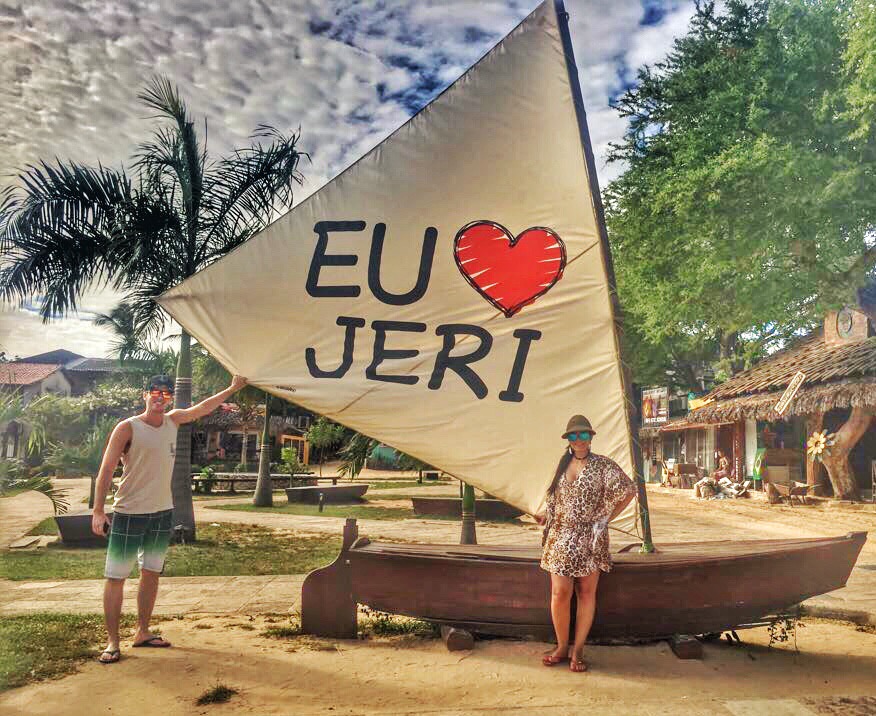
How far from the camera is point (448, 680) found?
4840 millimetres

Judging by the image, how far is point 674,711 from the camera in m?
4.28

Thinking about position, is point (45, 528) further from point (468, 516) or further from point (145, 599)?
point (145, 599)

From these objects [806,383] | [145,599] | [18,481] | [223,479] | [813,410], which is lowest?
[145,599]

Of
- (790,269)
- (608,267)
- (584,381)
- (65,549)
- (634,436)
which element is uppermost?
(790,269)

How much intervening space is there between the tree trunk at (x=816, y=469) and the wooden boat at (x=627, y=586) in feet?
53.0

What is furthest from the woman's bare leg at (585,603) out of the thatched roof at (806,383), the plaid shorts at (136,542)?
the thatched roof at (806,383)

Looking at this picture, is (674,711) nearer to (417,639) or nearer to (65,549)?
(417,639)

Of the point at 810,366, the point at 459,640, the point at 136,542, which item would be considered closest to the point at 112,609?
the point at 136,542

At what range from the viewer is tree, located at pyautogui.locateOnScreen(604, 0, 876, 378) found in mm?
14367

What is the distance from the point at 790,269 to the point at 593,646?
515 inches

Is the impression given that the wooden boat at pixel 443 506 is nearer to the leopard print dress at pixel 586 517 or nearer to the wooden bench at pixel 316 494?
the wooden bench at pixel 316 494

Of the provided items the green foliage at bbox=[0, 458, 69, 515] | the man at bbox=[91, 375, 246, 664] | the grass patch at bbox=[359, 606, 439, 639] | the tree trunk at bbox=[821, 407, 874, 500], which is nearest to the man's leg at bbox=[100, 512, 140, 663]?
the man at bbox=[91, 375, 246, 664]

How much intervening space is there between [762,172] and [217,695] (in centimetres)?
1393

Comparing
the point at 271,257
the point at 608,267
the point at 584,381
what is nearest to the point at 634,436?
the point at 584,381
